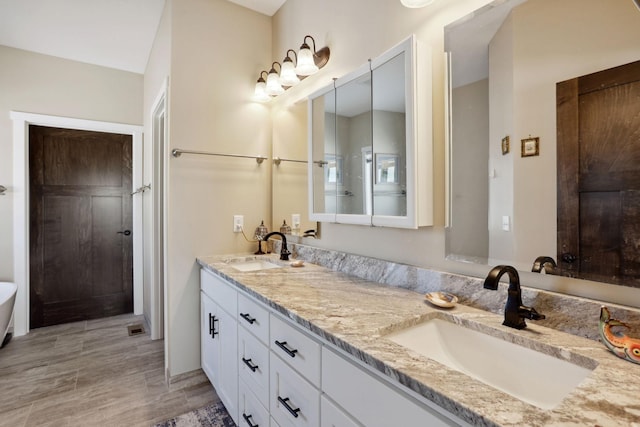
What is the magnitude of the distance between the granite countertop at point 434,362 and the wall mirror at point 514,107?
229 millimetres

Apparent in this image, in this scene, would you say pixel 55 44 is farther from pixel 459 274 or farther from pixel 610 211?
pixel 610 211

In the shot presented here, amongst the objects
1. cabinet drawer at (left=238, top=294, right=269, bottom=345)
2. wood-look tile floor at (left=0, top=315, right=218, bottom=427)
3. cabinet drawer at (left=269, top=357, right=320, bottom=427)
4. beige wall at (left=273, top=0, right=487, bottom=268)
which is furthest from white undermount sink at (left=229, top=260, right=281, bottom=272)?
cabinet drawer at (left=269, top=357, right=320, bottom=427)

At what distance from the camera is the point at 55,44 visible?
2809 mm

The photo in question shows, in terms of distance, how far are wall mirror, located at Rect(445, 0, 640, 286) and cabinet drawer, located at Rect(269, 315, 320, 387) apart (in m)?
0.64

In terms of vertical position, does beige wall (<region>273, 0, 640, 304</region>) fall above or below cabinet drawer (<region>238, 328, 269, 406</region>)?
above

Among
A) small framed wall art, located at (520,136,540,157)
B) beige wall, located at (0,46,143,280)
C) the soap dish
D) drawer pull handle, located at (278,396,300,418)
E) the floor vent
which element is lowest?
the floor vent

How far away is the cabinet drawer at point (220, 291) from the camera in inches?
62.1

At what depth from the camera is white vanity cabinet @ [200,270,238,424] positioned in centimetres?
159

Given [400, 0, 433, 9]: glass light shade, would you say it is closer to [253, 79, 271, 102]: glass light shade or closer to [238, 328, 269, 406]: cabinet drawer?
[253, 79, 271, 102]: glass light shade

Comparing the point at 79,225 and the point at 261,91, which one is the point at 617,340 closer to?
the point at 261,91

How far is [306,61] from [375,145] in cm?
75

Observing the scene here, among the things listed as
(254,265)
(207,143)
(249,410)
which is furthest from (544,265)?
(207,143)

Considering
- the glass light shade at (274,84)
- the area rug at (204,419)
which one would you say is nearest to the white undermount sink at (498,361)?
the area rug at (204,419)

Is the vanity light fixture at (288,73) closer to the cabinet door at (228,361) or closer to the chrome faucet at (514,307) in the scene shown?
the cabinet door at (228,361)
